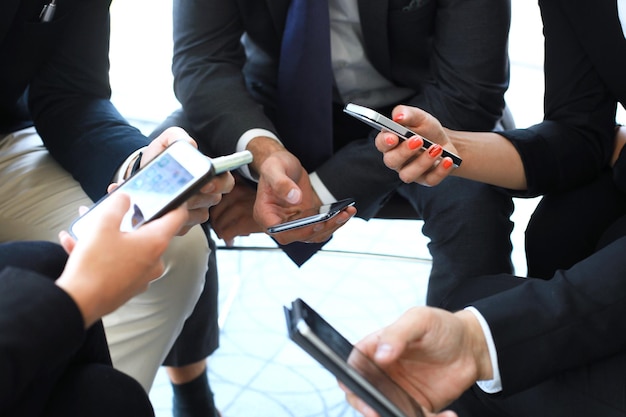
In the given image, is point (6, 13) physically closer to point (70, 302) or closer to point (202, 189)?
point (202, 189)

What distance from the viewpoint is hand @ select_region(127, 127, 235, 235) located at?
0.91m

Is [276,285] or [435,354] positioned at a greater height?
[435,354]

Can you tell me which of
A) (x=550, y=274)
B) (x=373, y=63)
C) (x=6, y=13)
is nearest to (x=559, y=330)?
(x=550, y=274)

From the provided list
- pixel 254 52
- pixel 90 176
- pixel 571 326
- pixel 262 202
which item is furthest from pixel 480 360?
pixel 254 52

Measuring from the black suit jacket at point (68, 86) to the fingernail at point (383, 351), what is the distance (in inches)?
23.6

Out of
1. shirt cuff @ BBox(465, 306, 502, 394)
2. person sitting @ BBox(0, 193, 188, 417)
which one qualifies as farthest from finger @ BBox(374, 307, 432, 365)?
person sitting @ BBox(0, 193, 188, 417)

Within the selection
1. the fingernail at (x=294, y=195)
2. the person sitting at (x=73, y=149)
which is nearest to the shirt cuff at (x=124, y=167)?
the person sitting at (x=73, y=149)

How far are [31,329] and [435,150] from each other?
61 centimetres

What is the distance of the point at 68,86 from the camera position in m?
1.27

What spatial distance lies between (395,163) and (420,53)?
13.9 inches

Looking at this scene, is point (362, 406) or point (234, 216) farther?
point (234, 216)

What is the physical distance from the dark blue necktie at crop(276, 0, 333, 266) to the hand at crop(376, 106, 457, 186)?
0.24m

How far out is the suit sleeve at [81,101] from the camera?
1.19 m

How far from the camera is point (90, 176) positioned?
46.2 inches
